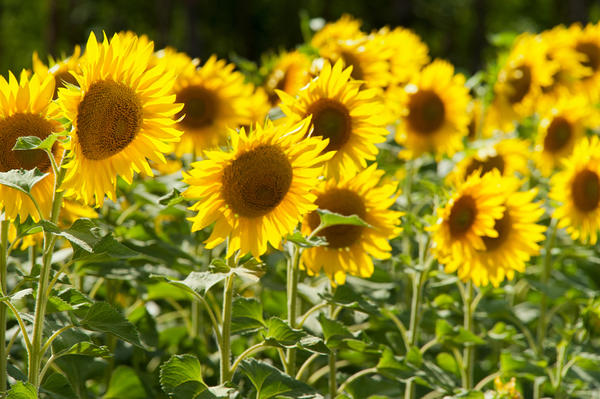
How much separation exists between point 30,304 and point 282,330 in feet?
4.59

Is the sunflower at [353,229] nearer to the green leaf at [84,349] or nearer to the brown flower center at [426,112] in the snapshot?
the green leaf at [84,349]

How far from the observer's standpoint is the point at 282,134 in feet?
7.18

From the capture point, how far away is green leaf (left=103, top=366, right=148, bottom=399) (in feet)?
9.53

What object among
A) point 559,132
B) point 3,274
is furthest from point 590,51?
point 3,274

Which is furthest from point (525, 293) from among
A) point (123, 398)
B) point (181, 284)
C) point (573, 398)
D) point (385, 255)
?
point (181, 284)

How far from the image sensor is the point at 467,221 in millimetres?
2812

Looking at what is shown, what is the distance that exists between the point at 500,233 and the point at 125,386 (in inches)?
55.7

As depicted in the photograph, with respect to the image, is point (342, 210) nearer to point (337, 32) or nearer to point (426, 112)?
point (426, 112)

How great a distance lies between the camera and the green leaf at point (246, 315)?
2.46 m

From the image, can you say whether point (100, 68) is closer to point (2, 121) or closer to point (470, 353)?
point (2, 121)

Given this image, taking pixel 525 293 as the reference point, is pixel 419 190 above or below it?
above

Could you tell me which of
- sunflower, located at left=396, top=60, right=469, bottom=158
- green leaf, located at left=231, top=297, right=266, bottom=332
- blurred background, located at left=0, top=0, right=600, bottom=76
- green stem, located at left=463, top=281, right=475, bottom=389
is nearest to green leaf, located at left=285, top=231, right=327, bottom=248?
green leaf, located at left=231, top=297, right=266, bottom=332

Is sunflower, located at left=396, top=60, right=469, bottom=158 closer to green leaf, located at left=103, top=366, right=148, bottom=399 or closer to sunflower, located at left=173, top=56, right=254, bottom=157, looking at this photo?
sunflower, located at left=173, top=56, right=254, bottom=157

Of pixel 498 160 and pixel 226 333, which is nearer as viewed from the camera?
pixel 226 333
